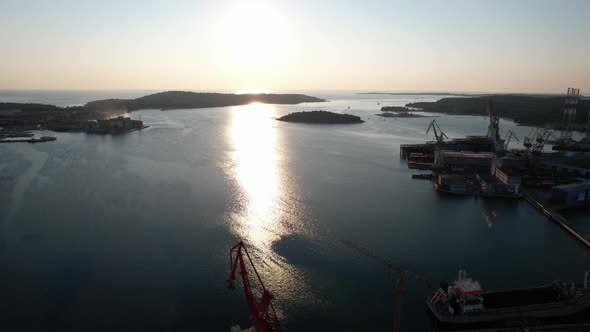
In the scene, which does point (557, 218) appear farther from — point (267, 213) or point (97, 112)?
point (97, 112)

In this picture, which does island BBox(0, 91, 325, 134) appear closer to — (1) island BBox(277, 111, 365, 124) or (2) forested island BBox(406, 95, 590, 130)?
(1) island BBox(277, 111, 365, 124)

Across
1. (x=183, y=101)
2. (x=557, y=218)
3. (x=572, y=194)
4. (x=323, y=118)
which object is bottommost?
(x=557, y=218)

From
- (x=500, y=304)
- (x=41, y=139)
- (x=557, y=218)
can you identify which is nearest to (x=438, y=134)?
(x=557, y=218)

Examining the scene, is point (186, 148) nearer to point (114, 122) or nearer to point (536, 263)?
point (114, 122)

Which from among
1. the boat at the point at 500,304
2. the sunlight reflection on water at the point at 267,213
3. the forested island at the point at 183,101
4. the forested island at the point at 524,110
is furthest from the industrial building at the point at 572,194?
the forested island at the point at 183,101

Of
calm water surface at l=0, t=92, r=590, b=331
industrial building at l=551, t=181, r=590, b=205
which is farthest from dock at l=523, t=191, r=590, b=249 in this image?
industrial building at l=551, t=181, r=590, b=205

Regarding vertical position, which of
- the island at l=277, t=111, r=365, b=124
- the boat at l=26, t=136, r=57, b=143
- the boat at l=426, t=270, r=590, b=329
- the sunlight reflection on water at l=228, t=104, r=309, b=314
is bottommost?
the boat at l=426, t=270, r=590, b=329
